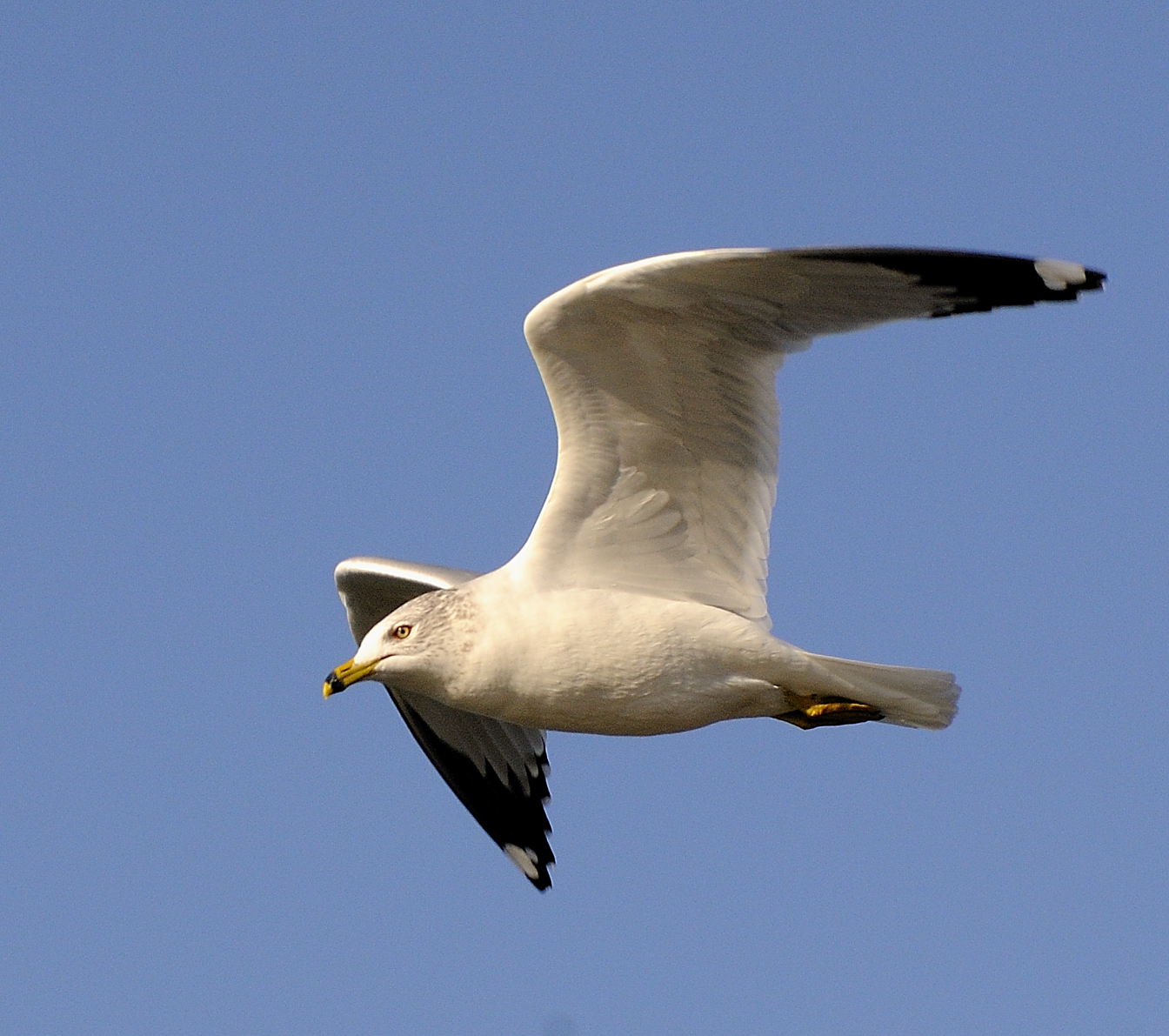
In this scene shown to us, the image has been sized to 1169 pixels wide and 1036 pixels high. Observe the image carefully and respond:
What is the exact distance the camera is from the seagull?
6762mm

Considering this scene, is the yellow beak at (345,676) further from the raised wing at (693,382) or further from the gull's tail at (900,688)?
the gull's tail at (900,688)

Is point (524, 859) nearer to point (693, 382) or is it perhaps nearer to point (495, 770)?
point (495, 770)

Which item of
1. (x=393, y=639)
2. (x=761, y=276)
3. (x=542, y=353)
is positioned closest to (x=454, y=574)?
(x=393, y=639)

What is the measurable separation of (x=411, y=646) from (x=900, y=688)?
1.85 m

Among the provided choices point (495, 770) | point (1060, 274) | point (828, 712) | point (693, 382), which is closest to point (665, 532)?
point (693, 382)

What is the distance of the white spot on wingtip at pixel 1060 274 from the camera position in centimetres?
653

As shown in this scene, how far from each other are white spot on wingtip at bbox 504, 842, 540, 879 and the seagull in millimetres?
2395

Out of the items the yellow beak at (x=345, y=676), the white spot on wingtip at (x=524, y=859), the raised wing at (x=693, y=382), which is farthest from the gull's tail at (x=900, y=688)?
the white spot on wingtip at (x=524, y=859)

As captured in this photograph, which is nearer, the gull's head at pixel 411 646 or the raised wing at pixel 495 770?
the gull's head at pixel 411 646

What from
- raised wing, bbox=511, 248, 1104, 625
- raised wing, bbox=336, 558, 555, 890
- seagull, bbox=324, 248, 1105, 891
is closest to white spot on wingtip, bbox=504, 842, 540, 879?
raised wing, bbox=336, 558, 555, 890

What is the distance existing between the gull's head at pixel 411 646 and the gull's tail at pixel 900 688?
1365 mm

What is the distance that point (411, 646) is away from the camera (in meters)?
7.45

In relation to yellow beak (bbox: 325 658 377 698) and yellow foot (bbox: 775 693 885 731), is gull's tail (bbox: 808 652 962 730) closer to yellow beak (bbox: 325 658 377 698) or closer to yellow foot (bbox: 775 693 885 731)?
yellow foot (bbox: 775 693 885 731)

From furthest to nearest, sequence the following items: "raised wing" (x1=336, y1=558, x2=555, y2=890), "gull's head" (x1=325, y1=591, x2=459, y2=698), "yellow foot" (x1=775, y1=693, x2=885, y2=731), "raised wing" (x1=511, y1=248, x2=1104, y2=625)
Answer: "raised wing" (x1=336, y1=558, x2=555, y2=890)
"yellow foot" (x1=775, y1=693, x2=885, y2=731)
"gull's head" (x1=325, y1=591, x2=459, y2=698)
"raised wing" (x1=511, y1=248, x2=1104, y2=625)
